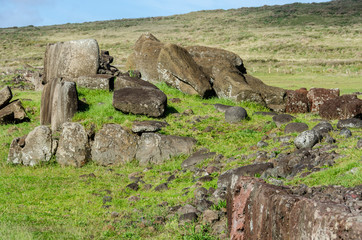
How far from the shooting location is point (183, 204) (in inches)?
420

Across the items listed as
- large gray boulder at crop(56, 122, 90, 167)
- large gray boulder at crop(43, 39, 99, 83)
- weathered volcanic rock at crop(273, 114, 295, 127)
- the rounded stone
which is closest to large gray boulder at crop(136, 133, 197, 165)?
large gray boulder at crop(56, 122, 90, 167)

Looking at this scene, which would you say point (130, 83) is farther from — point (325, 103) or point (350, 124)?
point (350, 124)

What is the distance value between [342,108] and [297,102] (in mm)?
3883

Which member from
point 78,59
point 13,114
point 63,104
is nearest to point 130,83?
point 63,104

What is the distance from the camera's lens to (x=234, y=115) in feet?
59.4

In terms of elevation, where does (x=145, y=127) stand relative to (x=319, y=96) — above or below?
below

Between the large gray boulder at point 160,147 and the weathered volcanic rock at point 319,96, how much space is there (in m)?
7.79

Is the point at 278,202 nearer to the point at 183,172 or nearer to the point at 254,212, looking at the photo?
the point at 254,212

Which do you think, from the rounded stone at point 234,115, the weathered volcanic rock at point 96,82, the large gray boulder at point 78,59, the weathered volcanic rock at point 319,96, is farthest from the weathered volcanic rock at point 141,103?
the weathered volcanic rock at point 319,96

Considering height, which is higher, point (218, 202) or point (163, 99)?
point (163, 99)

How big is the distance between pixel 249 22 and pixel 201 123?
4214 inches

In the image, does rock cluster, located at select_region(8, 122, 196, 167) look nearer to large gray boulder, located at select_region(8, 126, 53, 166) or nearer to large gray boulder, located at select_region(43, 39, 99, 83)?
large gray boulder, located at select_region(8, 126, 53, 166)

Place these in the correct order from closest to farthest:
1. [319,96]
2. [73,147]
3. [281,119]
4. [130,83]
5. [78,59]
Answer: [73,147] → [281,119] → [130,83] → [319,96] → [78,59]

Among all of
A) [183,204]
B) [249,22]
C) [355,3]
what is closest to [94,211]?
[183,204]
